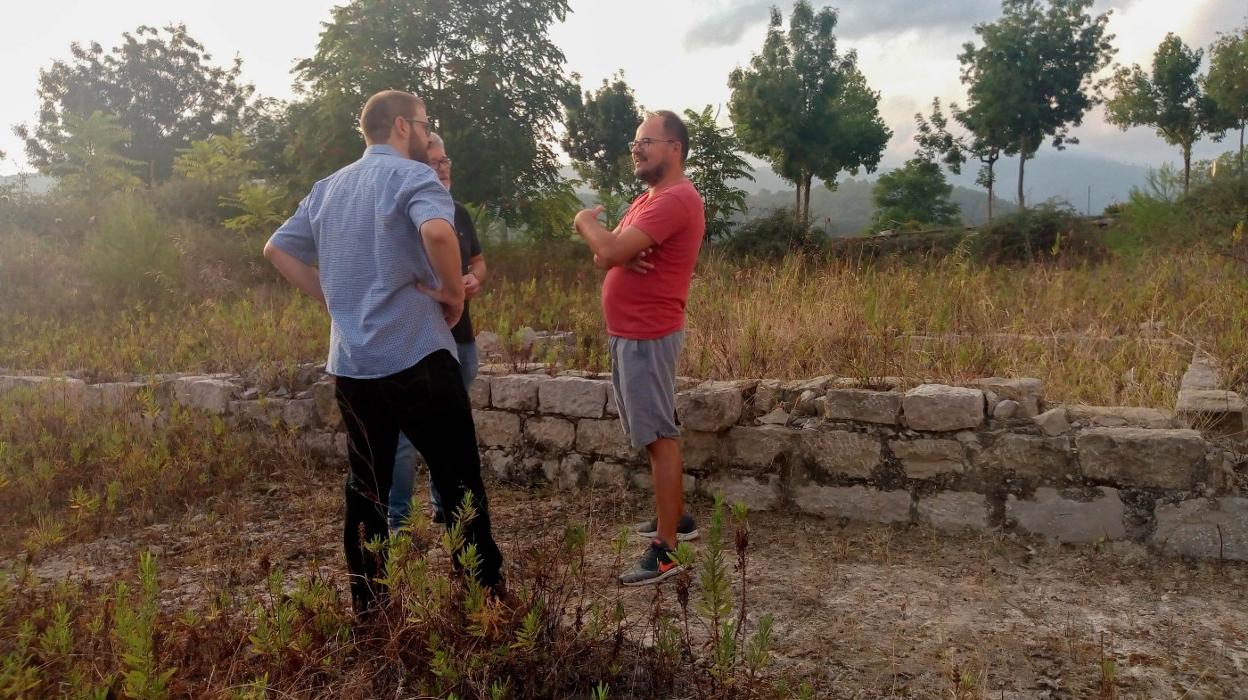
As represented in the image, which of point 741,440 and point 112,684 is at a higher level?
point 741,440

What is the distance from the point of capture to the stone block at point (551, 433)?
16.5 feet

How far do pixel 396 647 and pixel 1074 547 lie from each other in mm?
3174

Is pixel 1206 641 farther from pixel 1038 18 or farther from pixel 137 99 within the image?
pixel 137 99

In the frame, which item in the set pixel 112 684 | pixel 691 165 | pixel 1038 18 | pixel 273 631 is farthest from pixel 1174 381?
pixel 1038 18

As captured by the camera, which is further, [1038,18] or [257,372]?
[1038,18]

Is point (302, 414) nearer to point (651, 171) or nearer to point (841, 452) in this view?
point (651, 171)

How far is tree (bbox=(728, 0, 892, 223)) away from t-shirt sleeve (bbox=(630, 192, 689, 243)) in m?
26.8

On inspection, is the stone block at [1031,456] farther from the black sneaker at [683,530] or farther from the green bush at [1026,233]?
the green bush at [1026,233]

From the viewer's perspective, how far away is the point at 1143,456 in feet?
11.9

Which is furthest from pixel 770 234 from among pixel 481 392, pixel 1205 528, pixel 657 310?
pixel 657 310

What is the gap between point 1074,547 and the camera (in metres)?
3.75

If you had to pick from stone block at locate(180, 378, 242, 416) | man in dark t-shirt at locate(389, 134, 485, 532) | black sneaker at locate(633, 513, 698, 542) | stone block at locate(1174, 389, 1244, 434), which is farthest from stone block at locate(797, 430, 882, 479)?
stone block at locate(180, 378, 242, 416)

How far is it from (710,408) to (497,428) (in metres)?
1.62

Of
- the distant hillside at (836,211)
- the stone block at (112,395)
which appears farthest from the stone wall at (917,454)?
the distant hillside at (836,211)
